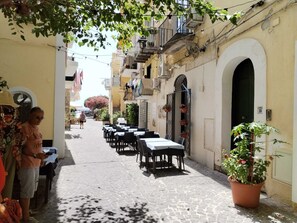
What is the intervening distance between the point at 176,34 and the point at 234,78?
119 inches

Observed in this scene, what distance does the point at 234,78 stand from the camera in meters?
8.27

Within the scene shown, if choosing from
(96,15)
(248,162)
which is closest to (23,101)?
(96,15)

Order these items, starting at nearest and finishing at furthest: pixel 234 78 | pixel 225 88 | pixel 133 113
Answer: pixel 225 88 → pixel 234 78 → pixel 133 113

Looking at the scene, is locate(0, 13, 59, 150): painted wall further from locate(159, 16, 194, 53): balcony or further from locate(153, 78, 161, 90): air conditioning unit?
locate(153, 78, 161, 90): air conditioning unit

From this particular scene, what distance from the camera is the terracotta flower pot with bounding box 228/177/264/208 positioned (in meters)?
5.00

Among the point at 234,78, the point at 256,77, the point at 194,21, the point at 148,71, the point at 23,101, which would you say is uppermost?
the point at 194,21

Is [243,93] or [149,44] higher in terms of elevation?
[149,44]

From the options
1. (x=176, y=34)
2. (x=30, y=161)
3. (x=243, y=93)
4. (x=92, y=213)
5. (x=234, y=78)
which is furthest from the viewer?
(x=176, y=34)

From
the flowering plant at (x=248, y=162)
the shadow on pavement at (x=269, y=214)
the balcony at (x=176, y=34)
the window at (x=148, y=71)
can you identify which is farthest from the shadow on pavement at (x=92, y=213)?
the window at (x=148, y=71)

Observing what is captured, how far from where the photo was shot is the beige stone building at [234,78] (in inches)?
215

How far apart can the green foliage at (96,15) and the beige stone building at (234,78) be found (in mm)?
875

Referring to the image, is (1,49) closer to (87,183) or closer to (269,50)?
(87,183)

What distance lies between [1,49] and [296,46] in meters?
8.89

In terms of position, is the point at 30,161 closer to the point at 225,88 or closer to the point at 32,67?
the point at 225,88
